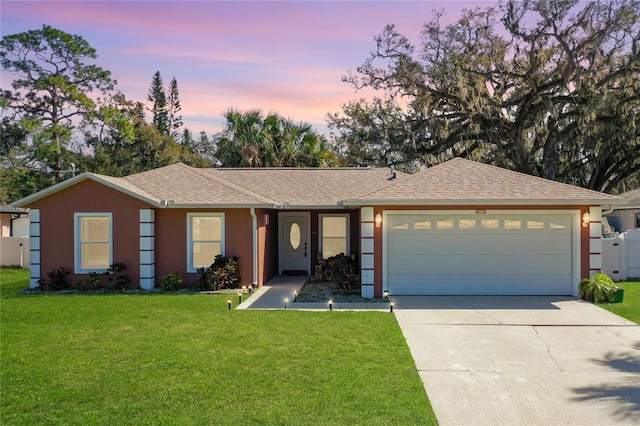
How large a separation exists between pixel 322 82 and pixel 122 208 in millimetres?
7786

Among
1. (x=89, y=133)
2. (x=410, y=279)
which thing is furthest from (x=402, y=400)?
(x=89, y=133)

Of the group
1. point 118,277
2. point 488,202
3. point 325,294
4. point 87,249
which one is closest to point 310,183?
point 325,294

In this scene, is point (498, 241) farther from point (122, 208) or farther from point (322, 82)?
point (122, 208)

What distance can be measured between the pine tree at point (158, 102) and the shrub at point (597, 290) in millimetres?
40561

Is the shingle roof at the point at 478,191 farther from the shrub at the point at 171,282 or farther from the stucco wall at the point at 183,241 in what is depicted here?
the shrub at the point at 171,282

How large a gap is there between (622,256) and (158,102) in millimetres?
40639

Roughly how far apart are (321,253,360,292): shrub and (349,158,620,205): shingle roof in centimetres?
248

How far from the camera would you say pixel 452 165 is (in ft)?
45.1

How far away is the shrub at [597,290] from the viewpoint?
11.2 metres

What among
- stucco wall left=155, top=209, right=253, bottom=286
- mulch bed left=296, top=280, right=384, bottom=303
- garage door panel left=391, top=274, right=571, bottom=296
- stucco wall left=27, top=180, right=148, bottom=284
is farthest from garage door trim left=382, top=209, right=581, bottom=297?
stucco wall left=27, top=180, right=148, bottom=284

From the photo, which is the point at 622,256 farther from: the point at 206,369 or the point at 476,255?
the point at 206,369

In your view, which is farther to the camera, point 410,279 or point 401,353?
point 410,279

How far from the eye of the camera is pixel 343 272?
1349 cm

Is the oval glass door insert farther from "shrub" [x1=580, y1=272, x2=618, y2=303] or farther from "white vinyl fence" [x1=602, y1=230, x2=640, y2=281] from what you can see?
"white vinyl fence" [x1=602, y1=230, x2=640, y2=281]
